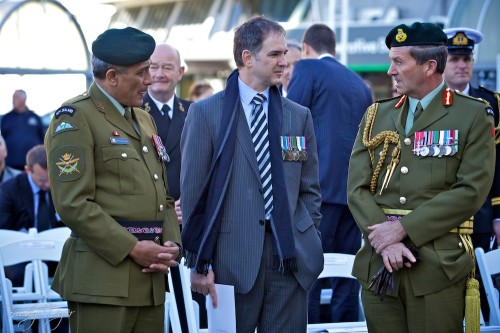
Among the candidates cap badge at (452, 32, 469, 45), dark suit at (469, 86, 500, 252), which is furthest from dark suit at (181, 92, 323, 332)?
cap badge at (452, 32, 469, 45)

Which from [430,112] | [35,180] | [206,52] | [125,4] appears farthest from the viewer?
[125,4]

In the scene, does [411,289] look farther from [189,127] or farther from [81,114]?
[81,114]

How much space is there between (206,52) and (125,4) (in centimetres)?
671

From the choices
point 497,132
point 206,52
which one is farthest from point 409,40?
point 206,52

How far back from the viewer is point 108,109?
12.0 feet

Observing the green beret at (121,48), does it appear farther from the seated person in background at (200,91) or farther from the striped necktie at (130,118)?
the seated person in background at (200,91)

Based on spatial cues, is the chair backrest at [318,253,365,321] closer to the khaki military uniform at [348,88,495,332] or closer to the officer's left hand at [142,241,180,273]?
the khaki military uniform at [348,88,495,332]

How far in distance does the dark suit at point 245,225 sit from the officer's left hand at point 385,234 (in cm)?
32

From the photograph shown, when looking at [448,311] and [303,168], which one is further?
[303,168]

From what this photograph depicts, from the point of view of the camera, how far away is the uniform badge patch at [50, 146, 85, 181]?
11.3 feet

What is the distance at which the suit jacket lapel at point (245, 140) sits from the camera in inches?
152

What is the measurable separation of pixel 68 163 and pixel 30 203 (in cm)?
350

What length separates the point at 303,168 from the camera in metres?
4.06

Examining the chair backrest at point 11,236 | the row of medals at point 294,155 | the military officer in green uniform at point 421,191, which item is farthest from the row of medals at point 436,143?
the chair backrest at point 11,236
